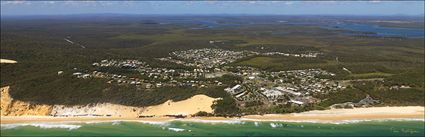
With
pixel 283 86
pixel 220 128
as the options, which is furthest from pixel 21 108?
pixel 283 86

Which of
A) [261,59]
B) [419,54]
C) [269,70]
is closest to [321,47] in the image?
[419,54]

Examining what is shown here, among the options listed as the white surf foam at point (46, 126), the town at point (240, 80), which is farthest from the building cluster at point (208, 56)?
the white surf foam at point (46, 126)

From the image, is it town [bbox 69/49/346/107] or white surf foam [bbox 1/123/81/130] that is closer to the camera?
white surf foam [bbox 1/123/81/130]

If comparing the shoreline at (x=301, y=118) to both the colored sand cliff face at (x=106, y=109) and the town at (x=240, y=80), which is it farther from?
the town at (x=240, y=80)

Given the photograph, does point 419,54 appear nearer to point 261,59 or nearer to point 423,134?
point 261,59

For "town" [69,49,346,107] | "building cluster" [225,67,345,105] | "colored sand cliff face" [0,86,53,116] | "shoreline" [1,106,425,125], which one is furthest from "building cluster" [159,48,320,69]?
"colored sand cliff face" [0,86,53,116]

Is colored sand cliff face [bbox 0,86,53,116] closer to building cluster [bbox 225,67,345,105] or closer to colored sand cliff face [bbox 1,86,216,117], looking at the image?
colored sand cliff face [bbox 1,86,216,117]
